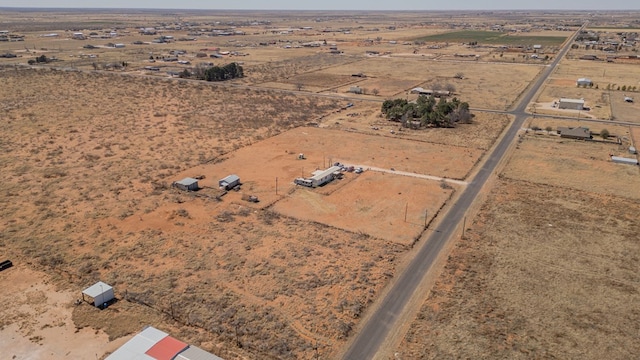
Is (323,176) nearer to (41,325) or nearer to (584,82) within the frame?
(41,325)

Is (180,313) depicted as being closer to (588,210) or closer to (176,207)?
(176,207)

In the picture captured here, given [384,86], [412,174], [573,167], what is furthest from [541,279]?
[384,86]

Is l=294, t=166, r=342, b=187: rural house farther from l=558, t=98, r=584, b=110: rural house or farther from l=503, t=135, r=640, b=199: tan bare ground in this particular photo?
l=558, t=98, r=584, b=110: rural house

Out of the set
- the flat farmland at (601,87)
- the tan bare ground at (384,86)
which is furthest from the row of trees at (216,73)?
the flat farmland at (601,87)

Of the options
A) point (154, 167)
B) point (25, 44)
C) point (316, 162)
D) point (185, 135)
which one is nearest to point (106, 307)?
point (154, 167)

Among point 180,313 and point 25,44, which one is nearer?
point 180,313

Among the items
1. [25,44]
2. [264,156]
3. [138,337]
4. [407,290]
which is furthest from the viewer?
[25,44]

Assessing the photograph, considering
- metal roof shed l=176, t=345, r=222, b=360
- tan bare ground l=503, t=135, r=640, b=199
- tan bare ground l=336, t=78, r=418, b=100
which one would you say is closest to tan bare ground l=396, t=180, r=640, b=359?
tan bare ground l=503, t=135, r=640, b=199
